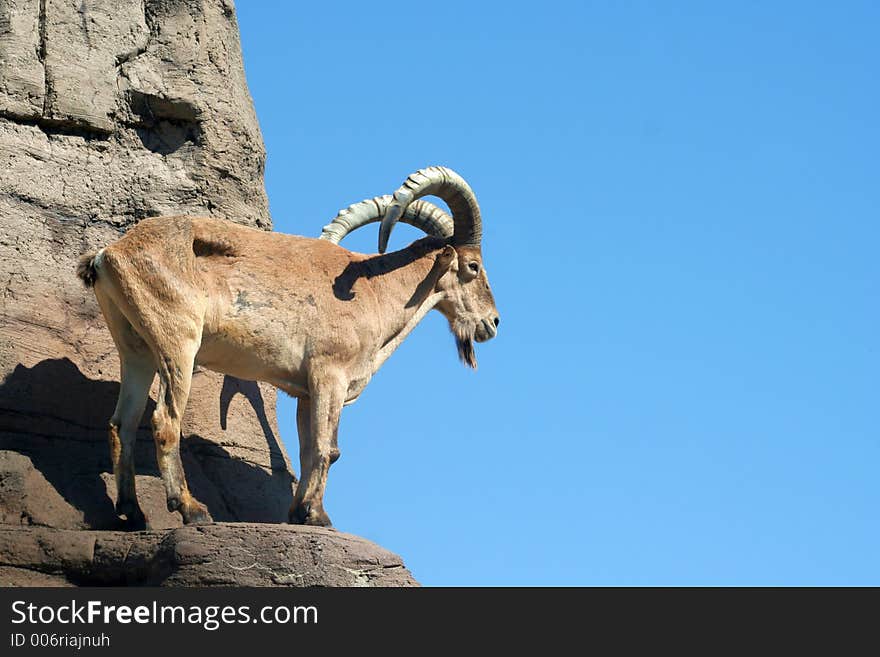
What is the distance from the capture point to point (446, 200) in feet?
59.1

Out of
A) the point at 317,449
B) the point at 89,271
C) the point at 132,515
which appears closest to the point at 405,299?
the point at 317,449

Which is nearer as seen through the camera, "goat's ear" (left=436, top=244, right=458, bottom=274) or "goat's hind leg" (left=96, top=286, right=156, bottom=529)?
"goat's hind leg" (left=96, top=286, right=156, bottom=529)

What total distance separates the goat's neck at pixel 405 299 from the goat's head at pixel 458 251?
0.46 ft

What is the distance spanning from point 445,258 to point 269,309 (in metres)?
2.60

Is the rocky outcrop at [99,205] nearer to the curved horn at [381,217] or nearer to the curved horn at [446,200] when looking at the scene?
the curved horn at [381,217]

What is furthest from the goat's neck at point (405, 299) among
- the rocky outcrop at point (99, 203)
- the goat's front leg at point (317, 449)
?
the rocky outcrop at point (99, 203)

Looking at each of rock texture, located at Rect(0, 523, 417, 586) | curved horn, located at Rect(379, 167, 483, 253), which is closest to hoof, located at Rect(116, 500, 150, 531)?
rock texture, located at Rect(0, 523, 417, 586)

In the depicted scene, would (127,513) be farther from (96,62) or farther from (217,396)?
(96,62)

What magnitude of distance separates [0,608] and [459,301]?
259 inches

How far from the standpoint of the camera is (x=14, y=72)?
56.4 ft

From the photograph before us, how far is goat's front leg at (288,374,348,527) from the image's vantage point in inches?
635

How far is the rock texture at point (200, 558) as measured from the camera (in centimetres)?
1438

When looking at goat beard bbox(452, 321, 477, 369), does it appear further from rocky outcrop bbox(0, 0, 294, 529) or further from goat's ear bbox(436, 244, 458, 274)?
Result: rocky outcrop bbox(0, 0, 294, 529)

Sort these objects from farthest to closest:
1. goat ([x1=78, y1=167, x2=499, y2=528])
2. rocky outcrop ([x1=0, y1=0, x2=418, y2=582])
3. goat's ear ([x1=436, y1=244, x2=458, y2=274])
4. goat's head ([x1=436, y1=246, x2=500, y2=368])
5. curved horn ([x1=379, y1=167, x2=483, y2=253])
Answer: goat's head ([x1=436, y1=246, x2=500, y2=368])
goat's ear ([x1=436, y1=244, x2=458, y2=274])
curved horn ([x1=379, y1=167, x2=483, y2=253])
rocky outcrop ([x1=0, y1=0, x2=418, y2=582])
goat ([x1=78, y1=167, x2=499, y2=528])
